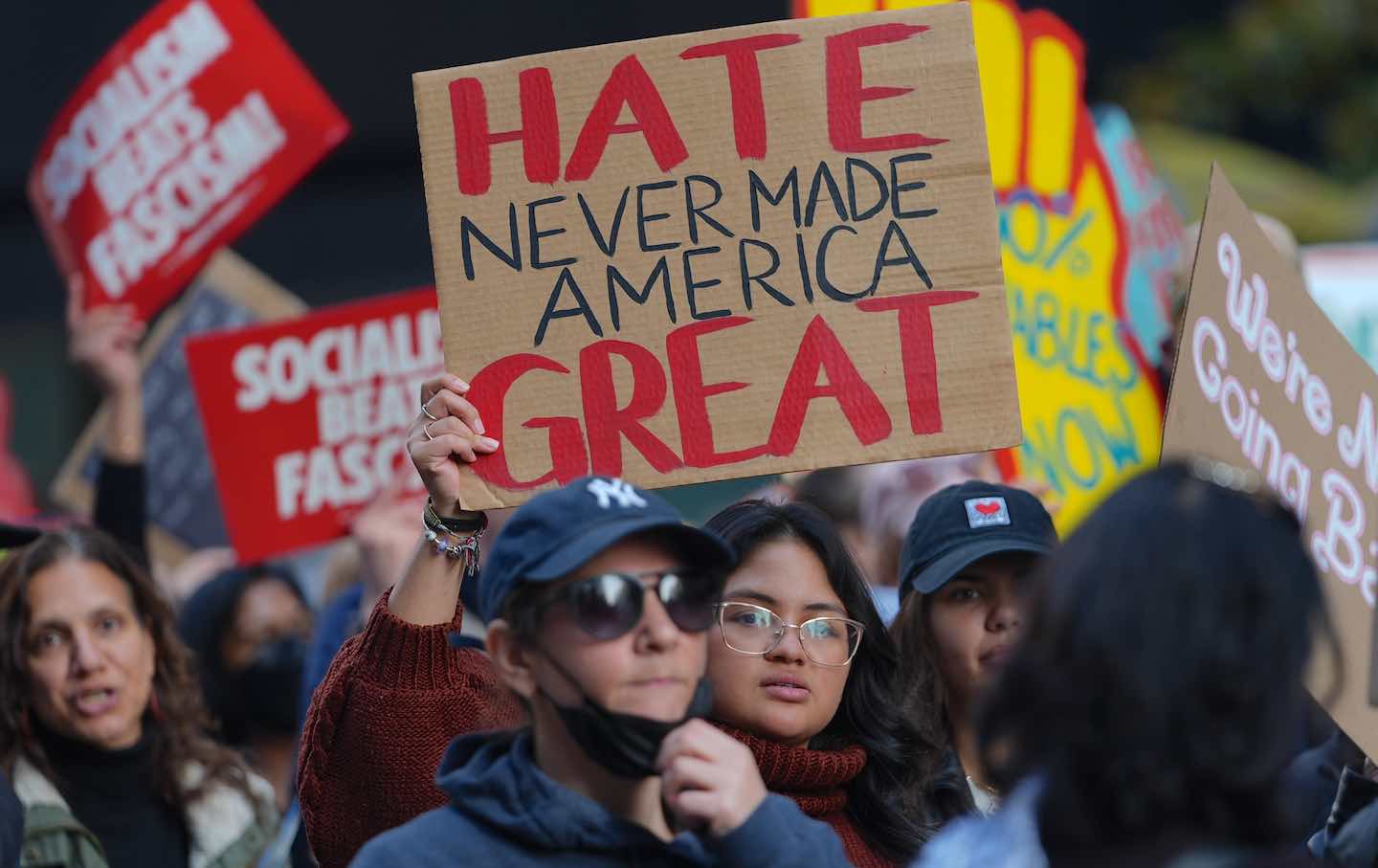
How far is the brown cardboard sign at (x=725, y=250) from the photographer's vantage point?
122 inches

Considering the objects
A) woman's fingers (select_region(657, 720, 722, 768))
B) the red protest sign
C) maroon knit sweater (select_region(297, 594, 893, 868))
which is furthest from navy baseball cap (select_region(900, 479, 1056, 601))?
the red protest sign

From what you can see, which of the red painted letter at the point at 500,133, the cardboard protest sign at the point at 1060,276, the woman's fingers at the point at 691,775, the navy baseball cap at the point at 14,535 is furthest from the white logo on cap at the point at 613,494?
the cardboard protest sign at the point at 1060,276

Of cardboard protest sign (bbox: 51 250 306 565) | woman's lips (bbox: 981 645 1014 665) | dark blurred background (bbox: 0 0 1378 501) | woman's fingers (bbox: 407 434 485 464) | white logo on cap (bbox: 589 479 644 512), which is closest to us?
white logo on cap (bbox: 589 479 644 512)

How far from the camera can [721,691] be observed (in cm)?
313

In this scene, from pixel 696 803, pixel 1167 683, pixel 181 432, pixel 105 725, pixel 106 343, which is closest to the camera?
pixel 1167 683

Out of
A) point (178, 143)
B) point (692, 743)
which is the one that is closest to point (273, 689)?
point (178, 143)

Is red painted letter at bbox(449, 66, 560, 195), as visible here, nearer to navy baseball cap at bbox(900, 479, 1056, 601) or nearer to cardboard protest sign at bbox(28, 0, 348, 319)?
navy baseball cap at bbox(900, 479, 1056, 601)

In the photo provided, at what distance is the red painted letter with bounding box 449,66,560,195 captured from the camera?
315 cm

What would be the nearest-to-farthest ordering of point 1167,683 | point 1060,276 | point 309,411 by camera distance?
point 1167,683, point 1060,276, point 309,411

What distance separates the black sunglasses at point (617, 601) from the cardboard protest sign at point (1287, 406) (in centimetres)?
111

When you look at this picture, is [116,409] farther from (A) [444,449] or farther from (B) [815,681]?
(B) [815,681]

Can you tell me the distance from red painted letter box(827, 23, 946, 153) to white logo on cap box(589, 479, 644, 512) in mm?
926

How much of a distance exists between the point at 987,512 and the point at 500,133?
1111 millimetres

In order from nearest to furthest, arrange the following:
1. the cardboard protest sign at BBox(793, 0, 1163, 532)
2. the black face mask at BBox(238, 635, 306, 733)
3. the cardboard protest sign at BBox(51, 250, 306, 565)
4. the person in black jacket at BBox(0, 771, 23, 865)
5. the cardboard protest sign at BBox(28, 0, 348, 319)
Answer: the person in black jacket at BBox(0, 771, 23, 865)
the cardboard protest sign at BBox(793, 0, 1163, 532)
the cardboard protest sign at BBox(28, 0, 348, 319)
the black face mask at BBox(238, 635, 306, 733)
the cardboard protest sign at BBox(51, 250, 306, 565)
